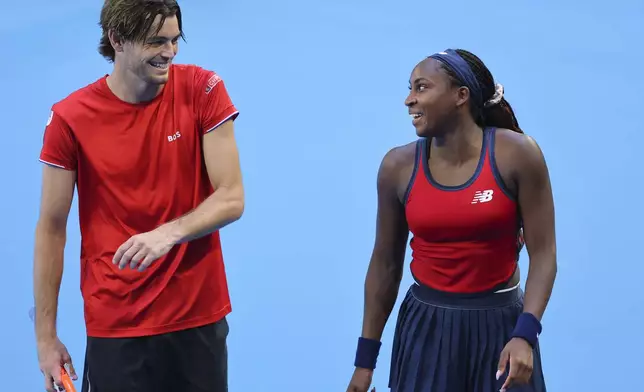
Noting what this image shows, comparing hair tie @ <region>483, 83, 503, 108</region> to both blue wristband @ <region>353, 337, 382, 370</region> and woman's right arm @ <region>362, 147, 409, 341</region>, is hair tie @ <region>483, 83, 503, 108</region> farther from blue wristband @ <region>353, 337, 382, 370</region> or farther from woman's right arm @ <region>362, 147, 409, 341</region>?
blue wristband @ <region>353, 337, 382, 370</region>

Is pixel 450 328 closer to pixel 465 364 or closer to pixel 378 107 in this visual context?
pixel 465 364

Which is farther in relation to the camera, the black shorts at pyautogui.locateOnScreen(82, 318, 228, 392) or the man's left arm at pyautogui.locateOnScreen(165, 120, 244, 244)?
the black shorts at pyautogui.locateOnScreen(82, 318, 228, 392)

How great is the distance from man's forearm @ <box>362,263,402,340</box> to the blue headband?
0.49m

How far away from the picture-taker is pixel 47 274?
297 centimetres

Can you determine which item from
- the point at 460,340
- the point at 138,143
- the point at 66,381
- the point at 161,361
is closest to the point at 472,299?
the point at 460,340

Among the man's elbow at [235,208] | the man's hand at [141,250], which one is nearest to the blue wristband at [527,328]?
the man's elbow at [235,208]

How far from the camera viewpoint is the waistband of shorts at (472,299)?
288cm

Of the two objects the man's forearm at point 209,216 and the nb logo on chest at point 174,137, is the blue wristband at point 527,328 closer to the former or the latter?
the man's forearm at point 209,216

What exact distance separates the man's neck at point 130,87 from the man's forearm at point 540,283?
1026 mm

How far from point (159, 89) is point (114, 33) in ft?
0.58

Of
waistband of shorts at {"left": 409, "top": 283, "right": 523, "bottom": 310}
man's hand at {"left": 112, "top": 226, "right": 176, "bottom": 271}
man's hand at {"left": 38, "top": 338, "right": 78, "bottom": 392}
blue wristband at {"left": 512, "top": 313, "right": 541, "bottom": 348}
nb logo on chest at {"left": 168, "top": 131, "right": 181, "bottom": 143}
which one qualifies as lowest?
man's hand at {"left": 38, "top": 338, "right": 78, "bottom": 392}

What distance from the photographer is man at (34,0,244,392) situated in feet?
9.49

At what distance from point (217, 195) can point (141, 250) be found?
271 mm

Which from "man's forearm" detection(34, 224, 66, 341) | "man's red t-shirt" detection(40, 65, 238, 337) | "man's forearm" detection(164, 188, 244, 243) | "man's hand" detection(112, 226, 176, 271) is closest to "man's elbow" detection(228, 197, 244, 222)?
"man's forearm" detection(164, 188, 244, 243)
